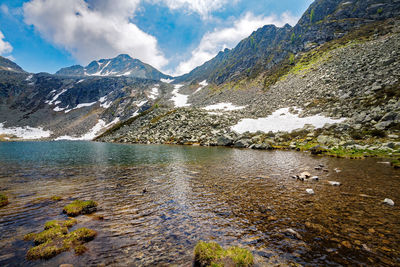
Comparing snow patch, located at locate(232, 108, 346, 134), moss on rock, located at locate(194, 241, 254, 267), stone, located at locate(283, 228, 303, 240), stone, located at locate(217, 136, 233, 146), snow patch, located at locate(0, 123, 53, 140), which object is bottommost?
stone, located at locate(283, 228, 303, 240)

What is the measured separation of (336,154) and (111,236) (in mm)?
30229

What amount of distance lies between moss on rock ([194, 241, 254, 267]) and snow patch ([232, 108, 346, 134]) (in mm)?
42463

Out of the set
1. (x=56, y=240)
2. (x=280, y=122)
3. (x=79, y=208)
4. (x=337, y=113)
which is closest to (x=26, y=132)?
(x=79, y=208)

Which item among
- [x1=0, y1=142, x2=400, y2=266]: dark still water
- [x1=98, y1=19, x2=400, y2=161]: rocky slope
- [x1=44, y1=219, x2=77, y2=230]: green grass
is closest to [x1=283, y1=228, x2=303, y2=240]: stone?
[x1=0, y1=142, x2=400, y2=266]: dark still water

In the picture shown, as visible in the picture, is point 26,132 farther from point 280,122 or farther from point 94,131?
point 280,122

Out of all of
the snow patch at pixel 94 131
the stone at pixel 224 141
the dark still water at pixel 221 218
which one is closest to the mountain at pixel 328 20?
the stone at pixel 224 141

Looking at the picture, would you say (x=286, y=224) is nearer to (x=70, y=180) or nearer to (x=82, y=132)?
(x=70, y=180)

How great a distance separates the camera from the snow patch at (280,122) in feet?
135

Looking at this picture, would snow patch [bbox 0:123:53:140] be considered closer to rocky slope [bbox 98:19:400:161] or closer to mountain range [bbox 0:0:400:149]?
mountain range [bbox 0:0:400:149]

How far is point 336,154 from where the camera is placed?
989 inches

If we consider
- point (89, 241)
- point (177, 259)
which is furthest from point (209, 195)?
point (89, 241)

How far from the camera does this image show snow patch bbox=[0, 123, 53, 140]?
14961cm

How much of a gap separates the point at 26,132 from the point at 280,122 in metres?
213

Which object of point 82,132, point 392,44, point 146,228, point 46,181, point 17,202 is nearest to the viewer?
point 146,228
